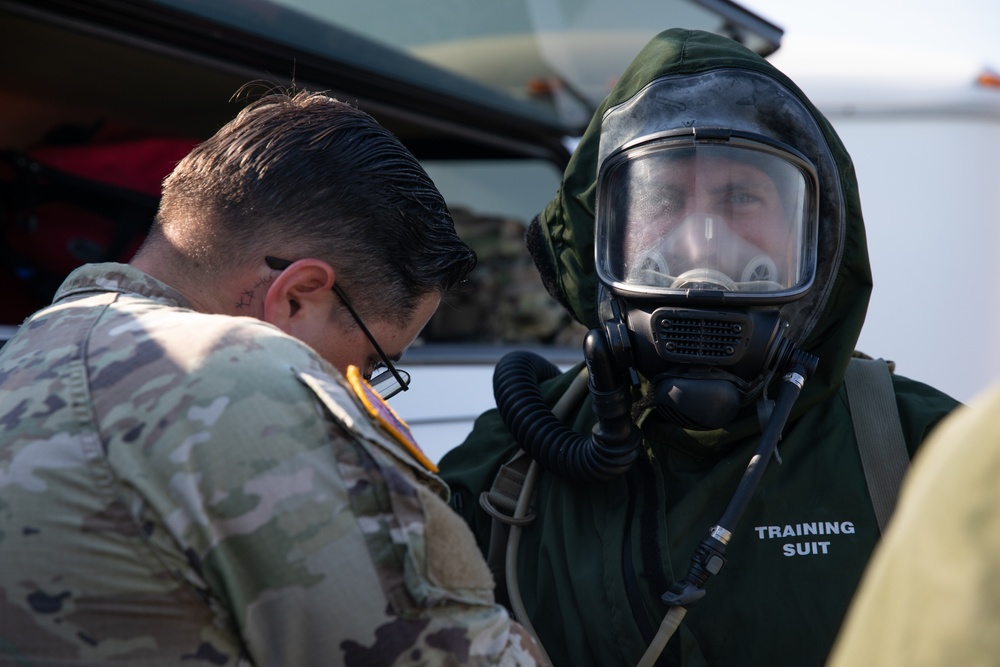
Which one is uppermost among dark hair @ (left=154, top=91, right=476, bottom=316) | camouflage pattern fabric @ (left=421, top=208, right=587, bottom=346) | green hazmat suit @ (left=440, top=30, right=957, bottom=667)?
dark hair @ (left=154, top=91, right=476, bottom=316)

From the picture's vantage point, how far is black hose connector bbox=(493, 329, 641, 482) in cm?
193

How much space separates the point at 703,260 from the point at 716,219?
0.09 metres

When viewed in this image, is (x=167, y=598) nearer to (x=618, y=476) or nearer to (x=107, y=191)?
(x=618, y=476)

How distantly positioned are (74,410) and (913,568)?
1029 mm

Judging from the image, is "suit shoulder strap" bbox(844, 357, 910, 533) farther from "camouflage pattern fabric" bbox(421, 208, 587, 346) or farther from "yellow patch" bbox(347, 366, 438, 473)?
"camouflage pattern fabric" bbox(421, 208, 587, 346)

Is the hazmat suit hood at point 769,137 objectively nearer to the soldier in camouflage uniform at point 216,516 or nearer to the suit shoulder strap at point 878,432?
the suit shoulder strap at point 878,432

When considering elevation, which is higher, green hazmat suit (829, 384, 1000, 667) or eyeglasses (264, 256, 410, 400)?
green hazmat suit (829, 384, 1000, 667)

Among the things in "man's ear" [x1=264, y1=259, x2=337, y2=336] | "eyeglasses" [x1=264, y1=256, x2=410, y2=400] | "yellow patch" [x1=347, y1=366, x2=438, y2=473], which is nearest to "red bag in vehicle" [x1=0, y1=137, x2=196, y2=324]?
"eyeglasses" [x1=264, y1=256, x2=410, y2=400]

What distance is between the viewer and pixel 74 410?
1273mm

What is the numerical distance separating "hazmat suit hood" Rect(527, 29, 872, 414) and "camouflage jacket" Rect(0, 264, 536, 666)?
3.33 ft

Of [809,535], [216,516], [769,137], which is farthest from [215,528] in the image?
[769,137]

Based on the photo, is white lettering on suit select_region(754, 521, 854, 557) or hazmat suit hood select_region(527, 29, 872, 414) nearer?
white lettering on suit select_region(754, 521, 854, 557)

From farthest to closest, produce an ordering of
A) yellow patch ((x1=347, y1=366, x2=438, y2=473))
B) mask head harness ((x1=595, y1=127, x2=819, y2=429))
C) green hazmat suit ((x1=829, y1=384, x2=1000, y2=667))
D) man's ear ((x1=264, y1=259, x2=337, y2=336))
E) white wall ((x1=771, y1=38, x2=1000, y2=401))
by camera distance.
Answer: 1. white wall ((x1=771, y1=38, x2=1000, y2=401))
2. mask head harness ((x1=595, y1=127, x2=819, y2=429))
3. man's ear ((x1=264, y1=259, x2=337, y2=336))
4. yellow patch ((x1=347, y1=366, x2=438, y2=473))
5. green hazmat suit ((x1=829, y1=384, x2=1000, y2=667))

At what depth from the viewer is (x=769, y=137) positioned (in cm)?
200
